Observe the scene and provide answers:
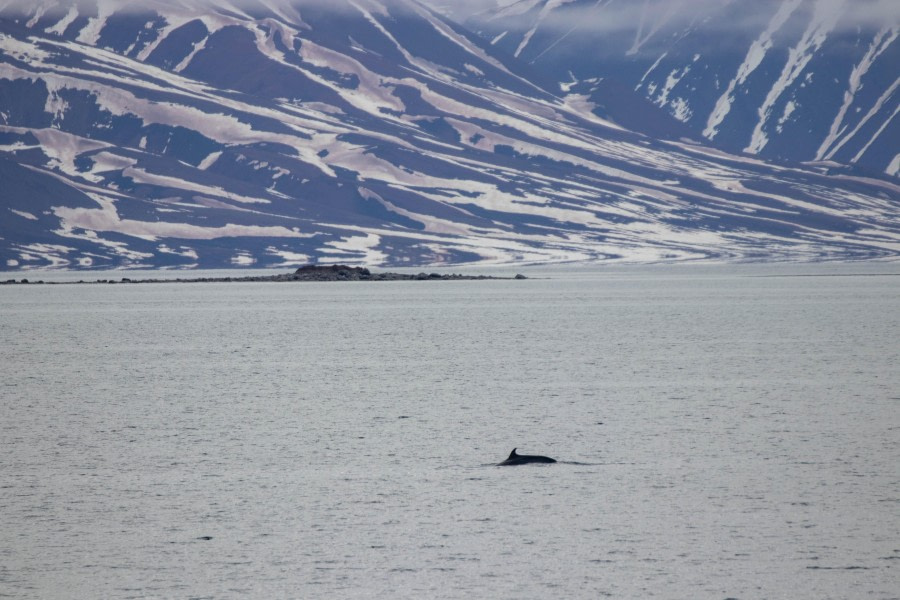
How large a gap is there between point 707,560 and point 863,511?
5.34 metres

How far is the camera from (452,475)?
34.1 meters

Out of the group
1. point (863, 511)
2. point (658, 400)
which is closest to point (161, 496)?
point (863, 511)

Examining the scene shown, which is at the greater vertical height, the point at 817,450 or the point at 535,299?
the point at 817,450

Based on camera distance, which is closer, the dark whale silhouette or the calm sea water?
the calm sea water

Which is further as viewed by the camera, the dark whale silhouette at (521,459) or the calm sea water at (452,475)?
the dark whale silhouette at (521,459)

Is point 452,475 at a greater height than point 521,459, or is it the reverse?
point 521,459

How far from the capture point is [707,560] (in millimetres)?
25062

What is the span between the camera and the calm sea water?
2441cm

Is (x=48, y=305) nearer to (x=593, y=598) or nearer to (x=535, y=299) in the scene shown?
(x=535, y=299)

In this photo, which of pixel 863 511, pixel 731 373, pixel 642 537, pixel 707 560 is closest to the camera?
pixel 707 560

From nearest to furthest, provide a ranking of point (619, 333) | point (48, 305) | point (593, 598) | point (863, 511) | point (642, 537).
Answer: point (593, 598) < point (642, 537) < point (863, 511) < point (619, 333) < point (48, 305)

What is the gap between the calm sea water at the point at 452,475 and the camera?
2441cm

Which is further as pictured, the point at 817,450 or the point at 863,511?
the point at 817,450

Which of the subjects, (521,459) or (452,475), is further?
(521,459)
